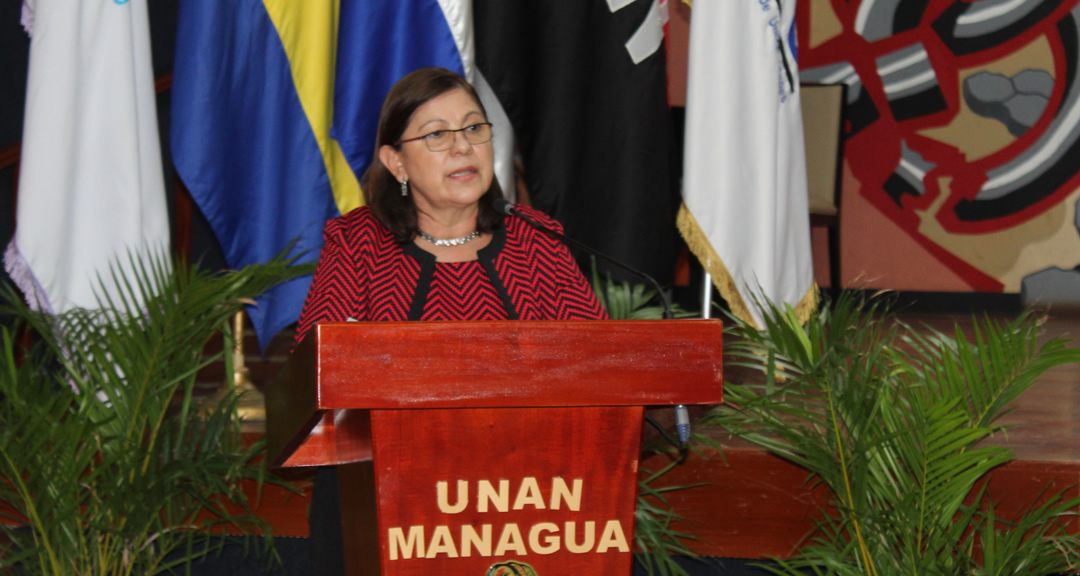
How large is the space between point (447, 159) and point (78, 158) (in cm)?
120

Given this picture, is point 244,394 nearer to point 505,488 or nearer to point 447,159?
Answer: point 447,159

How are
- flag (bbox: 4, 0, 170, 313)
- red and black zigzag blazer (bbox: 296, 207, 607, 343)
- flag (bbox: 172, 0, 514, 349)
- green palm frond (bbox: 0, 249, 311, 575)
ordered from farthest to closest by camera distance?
flag (bbox: 172, 0, 514, 349)
flag (bbox: 4, 0, 170, 313)
green palm frond (bbox: 0, 249, 311, 575)
red and black zigzag blazer (bbox: 296, 207, 607, 343)

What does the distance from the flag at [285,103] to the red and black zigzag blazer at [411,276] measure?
0.88 meters

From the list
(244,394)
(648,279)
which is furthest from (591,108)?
Result: (648,279)

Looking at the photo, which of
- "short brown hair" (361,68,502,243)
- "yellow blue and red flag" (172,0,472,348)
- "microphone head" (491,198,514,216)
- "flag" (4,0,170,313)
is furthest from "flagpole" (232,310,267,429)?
"microphone head" (491,198,514,216)

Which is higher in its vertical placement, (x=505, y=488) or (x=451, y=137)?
(x=451, y=137)

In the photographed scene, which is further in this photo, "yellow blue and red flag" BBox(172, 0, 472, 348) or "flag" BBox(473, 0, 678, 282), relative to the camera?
"flag" BBox(473, 0, 678, 282)

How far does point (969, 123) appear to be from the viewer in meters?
5.12

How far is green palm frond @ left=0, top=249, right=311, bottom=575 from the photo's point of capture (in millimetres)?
2051

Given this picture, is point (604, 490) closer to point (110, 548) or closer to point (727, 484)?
point (727, 484)

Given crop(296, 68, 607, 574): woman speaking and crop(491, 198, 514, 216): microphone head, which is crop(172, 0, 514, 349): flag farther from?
crop(491, 198, 514, 216): microphone head

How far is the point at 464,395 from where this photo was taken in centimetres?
120

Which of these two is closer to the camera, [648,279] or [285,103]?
[648,279]

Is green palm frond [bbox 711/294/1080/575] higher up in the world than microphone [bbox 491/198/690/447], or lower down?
lower down
